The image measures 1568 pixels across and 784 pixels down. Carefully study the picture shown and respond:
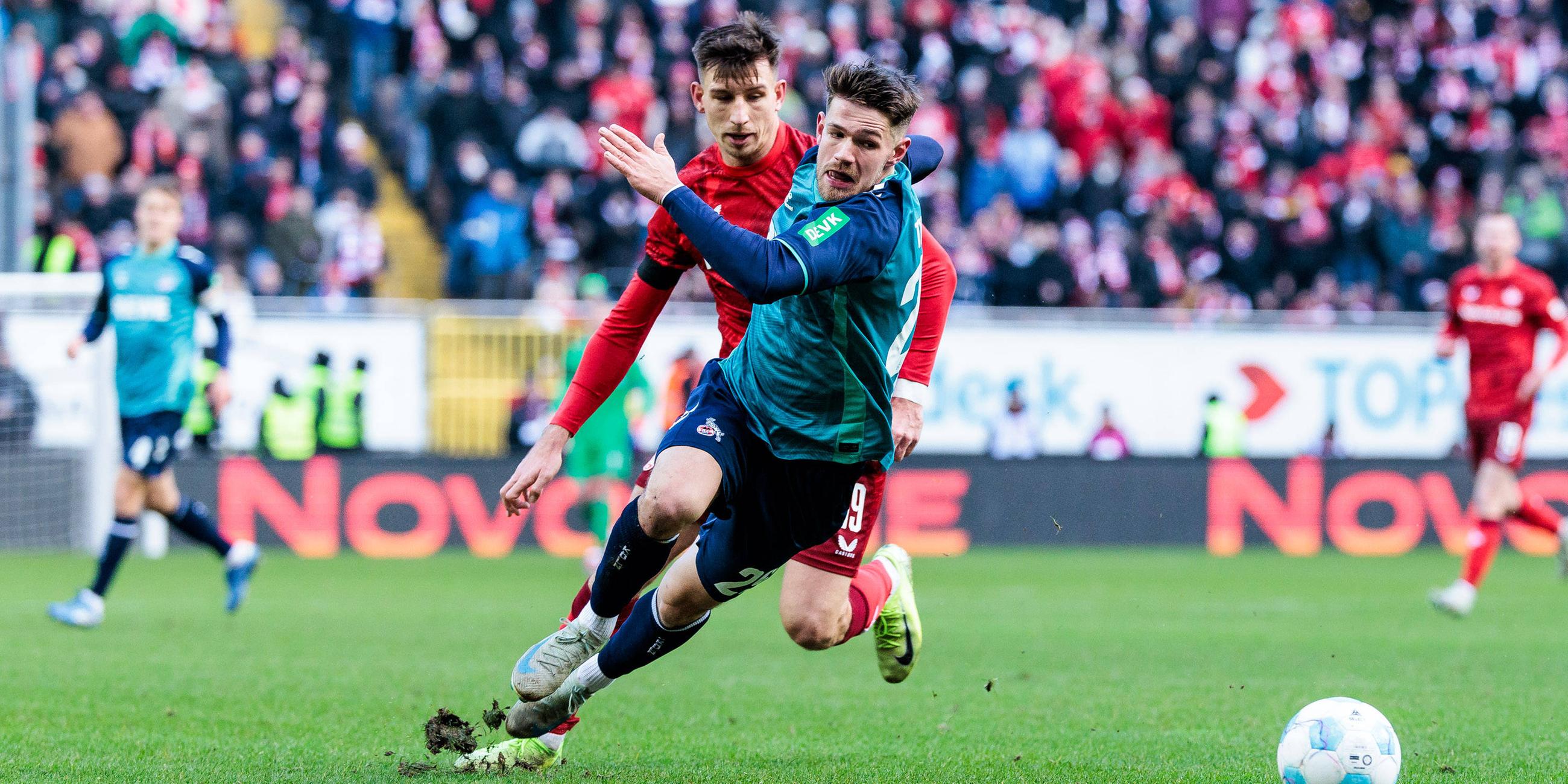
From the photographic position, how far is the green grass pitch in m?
5.48

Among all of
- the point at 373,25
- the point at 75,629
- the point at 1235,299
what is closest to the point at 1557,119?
the point at 1235,299

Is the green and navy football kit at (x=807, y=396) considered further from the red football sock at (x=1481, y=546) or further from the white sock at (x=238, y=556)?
the red football sock at (x=1481, y=546)

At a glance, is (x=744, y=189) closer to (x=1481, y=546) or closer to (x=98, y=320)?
(x=98, y=320)

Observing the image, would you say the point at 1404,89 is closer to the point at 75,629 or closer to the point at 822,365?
the point at 75,629

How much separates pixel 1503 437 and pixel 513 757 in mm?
7772

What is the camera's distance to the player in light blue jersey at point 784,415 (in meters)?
Result: 4.68

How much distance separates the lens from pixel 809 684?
7.57 m

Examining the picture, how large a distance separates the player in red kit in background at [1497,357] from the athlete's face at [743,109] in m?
6.72

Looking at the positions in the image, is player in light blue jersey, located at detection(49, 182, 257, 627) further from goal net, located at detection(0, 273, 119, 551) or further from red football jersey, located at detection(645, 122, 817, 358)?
red football jersey, located at detection(645, 122, 817, 358)

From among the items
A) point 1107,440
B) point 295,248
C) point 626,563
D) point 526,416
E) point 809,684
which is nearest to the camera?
point 626,563

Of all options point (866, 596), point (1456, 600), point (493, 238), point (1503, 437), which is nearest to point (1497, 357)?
point (1503, 437)

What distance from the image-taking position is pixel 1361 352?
17812 millimetres

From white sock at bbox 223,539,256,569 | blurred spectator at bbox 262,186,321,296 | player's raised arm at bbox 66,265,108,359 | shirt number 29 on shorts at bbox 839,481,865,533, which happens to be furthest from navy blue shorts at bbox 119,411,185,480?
blurred spectator at bbox 262,186,321,296

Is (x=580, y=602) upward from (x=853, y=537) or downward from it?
downward
